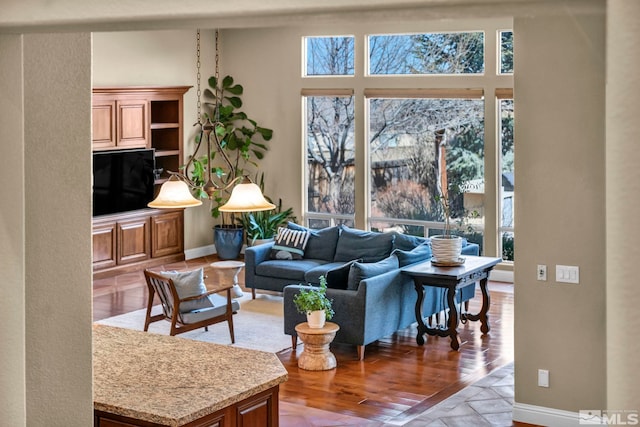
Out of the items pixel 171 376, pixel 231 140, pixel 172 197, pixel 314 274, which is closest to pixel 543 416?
pixel 171 376

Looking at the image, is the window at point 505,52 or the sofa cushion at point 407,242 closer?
the sofa cushion at point 407,242

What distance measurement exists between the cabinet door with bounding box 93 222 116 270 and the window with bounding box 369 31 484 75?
441 cm

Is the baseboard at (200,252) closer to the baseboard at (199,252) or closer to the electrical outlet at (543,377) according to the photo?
the baseboard at (199,252)

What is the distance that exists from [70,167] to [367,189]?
432 inches

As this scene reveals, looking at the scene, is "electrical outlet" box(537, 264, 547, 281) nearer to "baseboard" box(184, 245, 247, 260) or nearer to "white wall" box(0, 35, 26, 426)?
"white wall" box(0, 35, 26, 426)

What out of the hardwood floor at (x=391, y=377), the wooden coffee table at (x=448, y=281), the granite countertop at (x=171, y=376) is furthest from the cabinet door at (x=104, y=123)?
the granite countertop at (x=171, y=376)

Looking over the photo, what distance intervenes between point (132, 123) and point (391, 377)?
6.45 metres

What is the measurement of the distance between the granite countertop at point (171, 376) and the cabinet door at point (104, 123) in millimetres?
7287

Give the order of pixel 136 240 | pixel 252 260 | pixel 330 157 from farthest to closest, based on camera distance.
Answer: pixel 330 157 → pixel 136 240 → pixel 252 260

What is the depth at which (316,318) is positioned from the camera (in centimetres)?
805

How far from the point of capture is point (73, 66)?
2453 mm

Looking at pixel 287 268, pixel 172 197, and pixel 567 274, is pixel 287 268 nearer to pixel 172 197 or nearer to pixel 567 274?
pixel 172 197

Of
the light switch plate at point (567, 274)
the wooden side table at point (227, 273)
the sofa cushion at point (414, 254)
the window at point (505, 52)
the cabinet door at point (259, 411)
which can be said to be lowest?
the cabinet door at point (259, 411)

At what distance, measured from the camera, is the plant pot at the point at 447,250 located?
9117mm
